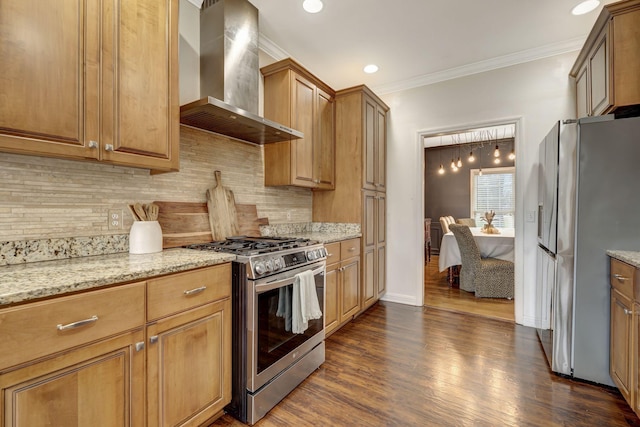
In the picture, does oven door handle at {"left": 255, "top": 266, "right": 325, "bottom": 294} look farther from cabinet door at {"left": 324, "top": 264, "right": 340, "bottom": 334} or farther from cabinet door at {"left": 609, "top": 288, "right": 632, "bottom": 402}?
cabinet door at {"left": 609, "top": 288, "right": 632, "bottom": 402}

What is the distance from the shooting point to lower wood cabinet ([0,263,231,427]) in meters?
0.92

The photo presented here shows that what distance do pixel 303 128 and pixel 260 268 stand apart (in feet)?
5.34

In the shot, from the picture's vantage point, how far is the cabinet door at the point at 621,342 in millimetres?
1636

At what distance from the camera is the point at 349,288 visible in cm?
290

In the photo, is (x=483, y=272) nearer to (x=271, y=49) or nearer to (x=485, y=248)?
(x=485, y=248)

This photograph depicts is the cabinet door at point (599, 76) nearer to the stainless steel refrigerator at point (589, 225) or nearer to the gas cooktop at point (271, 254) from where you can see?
the stainless steel refrigerator at point (589, 225)

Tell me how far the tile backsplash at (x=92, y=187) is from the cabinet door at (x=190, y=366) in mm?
756

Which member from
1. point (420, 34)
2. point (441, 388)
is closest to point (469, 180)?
point (420, 34)

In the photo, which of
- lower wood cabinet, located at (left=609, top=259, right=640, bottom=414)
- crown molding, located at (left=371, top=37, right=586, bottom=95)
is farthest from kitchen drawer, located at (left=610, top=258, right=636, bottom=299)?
crown molding, located at (left=371, top=37, right=586, bottom=95)

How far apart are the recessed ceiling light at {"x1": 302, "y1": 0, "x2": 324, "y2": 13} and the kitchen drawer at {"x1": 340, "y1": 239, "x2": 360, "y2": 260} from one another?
196 cm

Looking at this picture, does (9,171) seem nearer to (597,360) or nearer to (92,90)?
(92,90)

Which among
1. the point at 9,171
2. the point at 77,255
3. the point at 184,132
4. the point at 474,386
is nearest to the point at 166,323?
the point at 77,255

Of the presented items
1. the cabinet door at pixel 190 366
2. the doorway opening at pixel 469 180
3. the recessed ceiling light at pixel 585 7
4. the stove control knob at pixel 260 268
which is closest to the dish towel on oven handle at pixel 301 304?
the stove control knob at pixel 260 268

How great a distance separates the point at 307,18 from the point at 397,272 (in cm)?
292
